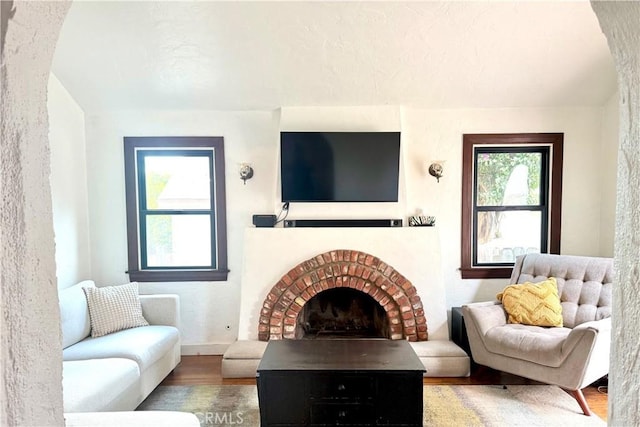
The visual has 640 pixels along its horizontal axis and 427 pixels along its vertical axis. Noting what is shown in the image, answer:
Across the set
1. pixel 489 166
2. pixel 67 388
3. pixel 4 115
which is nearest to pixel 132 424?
pixel 67 388

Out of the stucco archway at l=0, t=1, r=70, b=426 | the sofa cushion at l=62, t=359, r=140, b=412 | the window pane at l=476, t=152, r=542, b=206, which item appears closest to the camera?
the stucco archway at l=0, t=1, r=70, b=426

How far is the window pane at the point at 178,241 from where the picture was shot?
12.0 feet

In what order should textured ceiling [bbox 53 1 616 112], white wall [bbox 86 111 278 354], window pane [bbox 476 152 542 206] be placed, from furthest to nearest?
1. window pane [bbox 476 152 542 206]
2. white wall [bbox 86 111 278 354]
3. textured ceiling [bbox 53 1 616 112]

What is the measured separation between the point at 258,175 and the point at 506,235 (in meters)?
2.53

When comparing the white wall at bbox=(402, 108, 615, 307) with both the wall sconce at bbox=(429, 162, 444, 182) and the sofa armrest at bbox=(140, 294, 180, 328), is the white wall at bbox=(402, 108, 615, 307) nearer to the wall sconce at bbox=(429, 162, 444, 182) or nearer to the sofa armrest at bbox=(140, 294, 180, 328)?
the wall sconce at bbox=(429, 162, 444, 182)

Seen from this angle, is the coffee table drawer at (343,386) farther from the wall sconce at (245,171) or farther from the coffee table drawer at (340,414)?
the wall sconce at (245,171)

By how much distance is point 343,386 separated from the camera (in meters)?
2.19

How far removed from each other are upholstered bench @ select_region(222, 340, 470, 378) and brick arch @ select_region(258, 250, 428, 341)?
0.68ft

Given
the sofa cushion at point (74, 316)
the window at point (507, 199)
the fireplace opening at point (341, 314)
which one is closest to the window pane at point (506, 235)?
the window at point (507, 199)

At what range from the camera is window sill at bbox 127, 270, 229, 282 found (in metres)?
A: 3.58

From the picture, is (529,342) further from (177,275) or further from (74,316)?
(74,316)

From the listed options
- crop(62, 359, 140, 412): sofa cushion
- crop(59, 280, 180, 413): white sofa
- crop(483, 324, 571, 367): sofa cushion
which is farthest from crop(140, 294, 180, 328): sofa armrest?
crop(483, 324, 571, 367): sofa cushion

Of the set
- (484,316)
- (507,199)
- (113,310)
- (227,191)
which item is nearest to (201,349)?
(113,310)

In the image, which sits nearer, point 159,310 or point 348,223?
point 159,310
